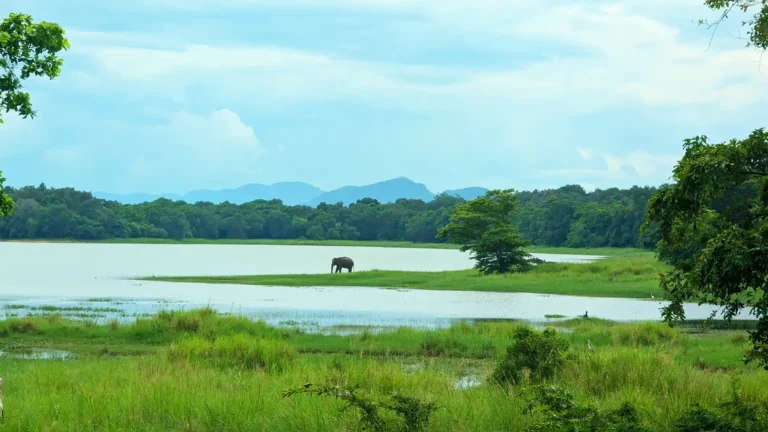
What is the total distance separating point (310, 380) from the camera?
13438mm

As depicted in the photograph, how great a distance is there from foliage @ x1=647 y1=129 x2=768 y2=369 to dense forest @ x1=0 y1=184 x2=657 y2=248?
9159 cm

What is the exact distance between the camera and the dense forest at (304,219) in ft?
366

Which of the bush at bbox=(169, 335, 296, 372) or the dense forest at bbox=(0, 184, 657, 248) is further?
the dense forest at bbox=(0, 184, 657, 248)

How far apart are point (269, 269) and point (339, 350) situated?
4389cm

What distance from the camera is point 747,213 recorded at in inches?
404

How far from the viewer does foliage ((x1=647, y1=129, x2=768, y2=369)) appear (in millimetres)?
9125

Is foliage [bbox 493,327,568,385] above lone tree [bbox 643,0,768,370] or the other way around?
the other way around

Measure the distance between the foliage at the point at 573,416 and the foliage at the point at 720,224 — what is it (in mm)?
1320

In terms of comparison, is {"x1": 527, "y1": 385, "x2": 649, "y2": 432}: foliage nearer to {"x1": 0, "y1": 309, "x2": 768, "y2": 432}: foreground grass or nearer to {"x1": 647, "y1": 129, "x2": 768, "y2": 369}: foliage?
{"x1": 0, "y1": 309, "x2": 768, "y2": 432}: foreground grass

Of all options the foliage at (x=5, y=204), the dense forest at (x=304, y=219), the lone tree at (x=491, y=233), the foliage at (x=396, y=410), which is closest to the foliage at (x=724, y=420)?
the foliage at (x=396, y=410)

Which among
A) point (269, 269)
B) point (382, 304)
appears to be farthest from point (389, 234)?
point (382, 304)

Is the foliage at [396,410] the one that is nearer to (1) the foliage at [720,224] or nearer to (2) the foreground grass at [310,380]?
(2) the foreground grass at [310,380]

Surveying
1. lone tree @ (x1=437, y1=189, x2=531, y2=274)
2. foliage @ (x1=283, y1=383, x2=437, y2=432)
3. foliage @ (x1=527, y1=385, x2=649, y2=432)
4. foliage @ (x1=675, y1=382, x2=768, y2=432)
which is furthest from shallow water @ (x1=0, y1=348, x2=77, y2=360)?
lone tree @ (x1=437, y1=189, x2=531, y2=274)

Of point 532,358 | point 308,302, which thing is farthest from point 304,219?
point 532,358
